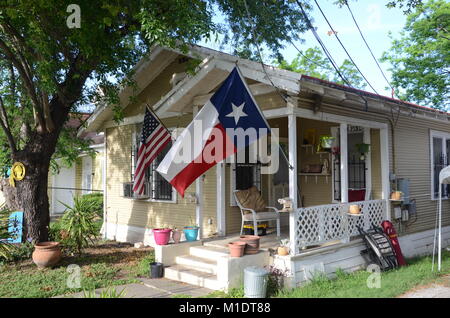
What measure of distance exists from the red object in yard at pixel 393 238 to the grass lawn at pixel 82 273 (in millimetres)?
4734

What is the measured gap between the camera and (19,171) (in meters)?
8.24

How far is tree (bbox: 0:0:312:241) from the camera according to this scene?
7.12 m

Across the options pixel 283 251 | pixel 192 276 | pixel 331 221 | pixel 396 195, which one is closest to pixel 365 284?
pixel 331 221

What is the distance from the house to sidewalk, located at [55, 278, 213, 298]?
0.19 m

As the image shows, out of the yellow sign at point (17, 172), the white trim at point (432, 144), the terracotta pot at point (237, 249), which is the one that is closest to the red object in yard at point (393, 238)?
the white trim at point (432, 144)

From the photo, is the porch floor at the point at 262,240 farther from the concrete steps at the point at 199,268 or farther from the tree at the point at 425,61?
the tree at the point at 425,61

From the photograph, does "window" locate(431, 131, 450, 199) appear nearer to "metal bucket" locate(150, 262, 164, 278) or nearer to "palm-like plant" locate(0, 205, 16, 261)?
"metal bucket" locate(150, 262, 164, 278)

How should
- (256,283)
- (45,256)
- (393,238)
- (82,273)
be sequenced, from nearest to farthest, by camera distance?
(256,283), (82,273), (45,256), (393,238)

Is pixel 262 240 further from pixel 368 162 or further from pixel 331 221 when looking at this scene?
pixel 368 162

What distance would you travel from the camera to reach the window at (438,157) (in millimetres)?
10180

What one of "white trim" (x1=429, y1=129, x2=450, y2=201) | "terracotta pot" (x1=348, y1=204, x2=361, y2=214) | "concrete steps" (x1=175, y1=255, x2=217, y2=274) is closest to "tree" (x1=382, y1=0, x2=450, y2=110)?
"white trim" (x1=429, y1=129, x2=450, y2=201)

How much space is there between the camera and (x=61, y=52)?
8336mm

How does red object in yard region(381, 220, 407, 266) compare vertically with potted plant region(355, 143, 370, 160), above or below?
below

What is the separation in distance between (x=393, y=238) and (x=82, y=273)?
601 cm
